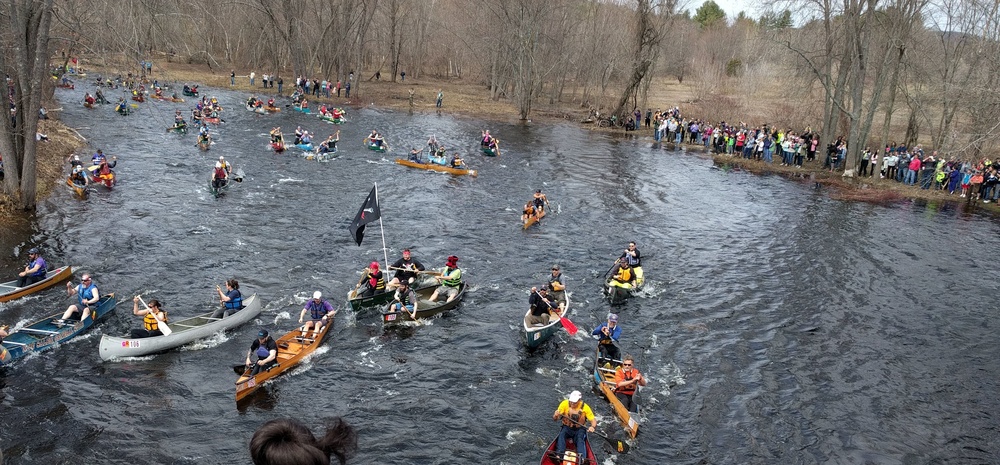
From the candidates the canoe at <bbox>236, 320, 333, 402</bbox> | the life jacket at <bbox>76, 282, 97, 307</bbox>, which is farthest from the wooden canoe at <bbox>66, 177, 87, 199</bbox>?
the canoe at <bbox>236, 320, 333, 402</bbox>

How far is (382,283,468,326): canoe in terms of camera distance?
19.6m

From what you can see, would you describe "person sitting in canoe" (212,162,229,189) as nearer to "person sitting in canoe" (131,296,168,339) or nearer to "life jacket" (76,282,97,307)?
"life jacket" (76,282,97,307)

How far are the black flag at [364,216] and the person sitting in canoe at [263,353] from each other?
584 centimetres

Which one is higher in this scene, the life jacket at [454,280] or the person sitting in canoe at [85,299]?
the life jacket at [454,280]

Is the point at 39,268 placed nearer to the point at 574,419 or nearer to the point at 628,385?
the point at 574,419

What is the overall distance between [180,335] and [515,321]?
9.56 metres

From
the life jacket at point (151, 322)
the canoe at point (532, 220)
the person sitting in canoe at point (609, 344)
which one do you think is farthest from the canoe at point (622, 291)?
the life jacket at point (151, 322)

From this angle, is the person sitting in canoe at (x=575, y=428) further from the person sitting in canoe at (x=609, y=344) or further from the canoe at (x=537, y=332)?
the canoe at (x=537, y=332)

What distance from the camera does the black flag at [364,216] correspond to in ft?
71.1

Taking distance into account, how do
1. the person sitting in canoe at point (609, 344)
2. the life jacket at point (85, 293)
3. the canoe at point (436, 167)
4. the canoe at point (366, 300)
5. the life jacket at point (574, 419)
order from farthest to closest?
1. the canoe at point (436, 167)
2. the canoe at point (366, 300)
3. the life jacket at point (85, 293)
4. the person sitting in canoe at point (609, 344)
5. the life jacket at point (574, 419)

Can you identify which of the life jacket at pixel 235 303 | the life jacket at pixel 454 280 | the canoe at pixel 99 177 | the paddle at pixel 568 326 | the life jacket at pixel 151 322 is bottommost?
the life jacket at pixel 151 322

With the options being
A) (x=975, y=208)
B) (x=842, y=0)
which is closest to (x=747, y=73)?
(x=842, y=0)

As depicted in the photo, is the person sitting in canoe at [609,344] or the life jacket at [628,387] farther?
the person sitting in canoe at [609,344]

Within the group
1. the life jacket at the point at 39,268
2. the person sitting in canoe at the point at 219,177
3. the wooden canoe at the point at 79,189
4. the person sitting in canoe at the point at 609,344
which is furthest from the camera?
the person sitting in canoe at the point at 219,177
